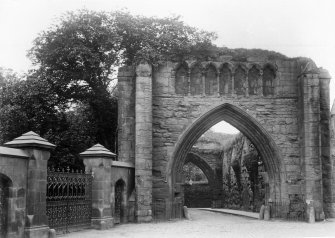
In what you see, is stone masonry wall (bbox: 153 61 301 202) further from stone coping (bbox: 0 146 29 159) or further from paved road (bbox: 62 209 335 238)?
stone coping (bbox: 0 146 29 159)

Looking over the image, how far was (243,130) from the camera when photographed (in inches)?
621

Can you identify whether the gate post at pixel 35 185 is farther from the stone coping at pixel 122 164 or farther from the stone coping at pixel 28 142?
the stone coping at pixel 122 164

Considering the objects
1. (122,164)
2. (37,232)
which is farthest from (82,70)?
(37,232)

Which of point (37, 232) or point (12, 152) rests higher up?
point (12, 152)

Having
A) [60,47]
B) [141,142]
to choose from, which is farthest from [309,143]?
[60,47]

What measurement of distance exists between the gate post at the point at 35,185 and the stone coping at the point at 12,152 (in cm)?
17

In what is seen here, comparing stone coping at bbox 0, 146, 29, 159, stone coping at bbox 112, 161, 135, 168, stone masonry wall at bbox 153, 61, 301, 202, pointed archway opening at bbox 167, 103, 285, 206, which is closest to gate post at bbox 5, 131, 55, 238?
stone coping at bbox 0, 146, 29, 159

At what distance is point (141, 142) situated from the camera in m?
14.1

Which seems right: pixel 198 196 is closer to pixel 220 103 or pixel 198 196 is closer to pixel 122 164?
pixel 220 103

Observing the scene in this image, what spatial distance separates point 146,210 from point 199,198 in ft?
58.7

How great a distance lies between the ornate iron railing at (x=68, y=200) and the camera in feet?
32.3

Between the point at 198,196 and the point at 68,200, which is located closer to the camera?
the point at 68,200

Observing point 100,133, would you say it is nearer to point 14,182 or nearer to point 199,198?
point 14,182

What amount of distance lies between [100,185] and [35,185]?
3021mm
